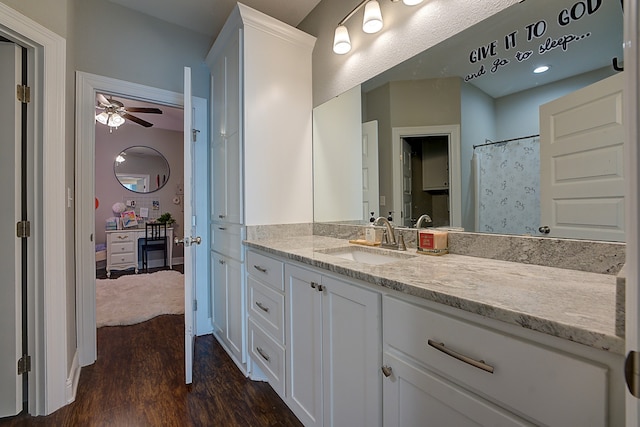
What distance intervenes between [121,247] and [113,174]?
1.40 metres

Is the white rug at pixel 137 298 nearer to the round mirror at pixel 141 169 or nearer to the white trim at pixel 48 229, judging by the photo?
the white trim at pixel 48 229

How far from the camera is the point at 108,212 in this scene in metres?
5.06

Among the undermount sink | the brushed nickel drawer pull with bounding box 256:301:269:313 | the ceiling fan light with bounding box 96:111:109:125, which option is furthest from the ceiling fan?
the undermount sink

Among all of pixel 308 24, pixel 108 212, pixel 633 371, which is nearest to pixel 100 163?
pixel 108 212

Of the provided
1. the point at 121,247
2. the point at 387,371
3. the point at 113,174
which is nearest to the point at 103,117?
the point at 113,174

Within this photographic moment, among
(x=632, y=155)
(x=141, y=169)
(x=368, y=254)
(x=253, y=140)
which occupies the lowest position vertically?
Answer: (x=368, y=254)

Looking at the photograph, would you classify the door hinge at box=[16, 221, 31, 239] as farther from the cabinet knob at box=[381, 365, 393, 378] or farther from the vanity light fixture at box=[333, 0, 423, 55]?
the vanity light fixture at box=[333, 0, 423, 55]

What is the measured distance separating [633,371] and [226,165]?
7.14ft

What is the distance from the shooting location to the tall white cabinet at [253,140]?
Answer: 190 centimetres

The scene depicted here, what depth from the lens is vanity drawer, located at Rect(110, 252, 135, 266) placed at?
4574 millimetres

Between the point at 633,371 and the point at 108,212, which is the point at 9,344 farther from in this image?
the point at 108,212

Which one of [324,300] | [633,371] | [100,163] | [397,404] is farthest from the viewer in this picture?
[100,163]

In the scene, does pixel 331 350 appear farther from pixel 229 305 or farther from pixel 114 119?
pixel 114 119

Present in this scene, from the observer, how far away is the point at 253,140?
1.92m
